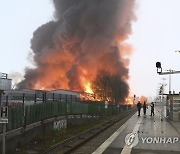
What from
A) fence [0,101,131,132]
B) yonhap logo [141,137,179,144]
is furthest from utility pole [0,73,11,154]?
yonhap logo [141,137,179,144]

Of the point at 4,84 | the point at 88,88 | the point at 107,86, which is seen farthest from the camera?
the point at 88,88

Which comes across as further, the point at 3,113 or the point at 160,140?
the point at 160,140

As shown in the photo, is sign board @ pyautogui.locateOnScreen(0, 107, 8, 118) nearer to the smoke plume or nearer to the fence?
the fence

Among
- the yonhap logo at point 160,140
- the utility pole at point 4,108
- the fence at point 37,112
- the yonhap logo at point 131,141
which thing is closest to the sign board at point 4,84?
the utility pole at point 4,108

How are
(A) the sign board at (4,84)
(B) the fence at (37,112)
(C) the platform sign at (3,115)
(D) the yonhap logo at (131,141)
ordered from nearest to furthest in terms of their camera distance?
1. (C) the platform sign at (3,115)
2. (A) the sign board at (4,84)
3. (B) the fence at (37,112)
4. (D) the yonhap logo at (131,141)

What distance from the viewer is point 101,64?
90188 mm

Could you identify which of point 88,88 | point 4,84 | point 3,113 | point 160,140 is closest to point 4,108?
point 3,113

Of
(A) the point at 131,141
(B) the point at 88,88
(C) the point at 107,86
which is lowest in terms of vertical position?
(A) the point at 131,141

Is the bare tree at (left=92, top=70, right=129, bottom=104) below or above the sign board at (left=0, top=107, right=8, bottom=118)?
above

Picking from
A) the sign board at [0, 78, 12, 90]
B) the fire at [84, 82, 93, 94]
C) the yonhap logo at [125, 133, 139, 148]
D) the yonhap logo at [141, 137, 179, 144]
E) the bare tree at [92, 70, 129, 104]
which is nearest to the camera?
the sign board at [0, 78, 12, 90]

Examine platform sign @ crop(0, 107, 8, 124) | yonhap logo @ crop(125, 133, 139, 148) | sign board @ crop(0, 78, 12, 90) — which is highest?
sign board @ crop(0, 78, 12, 90)

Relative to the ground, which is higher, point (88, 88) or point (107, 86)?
point (107, 86)

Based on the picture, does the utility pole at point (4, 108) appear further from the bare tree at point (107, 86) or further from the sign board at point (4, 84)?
the bare tree at point (107, 86)

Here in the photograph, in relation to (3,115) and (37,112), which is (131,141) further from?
(3,115)
